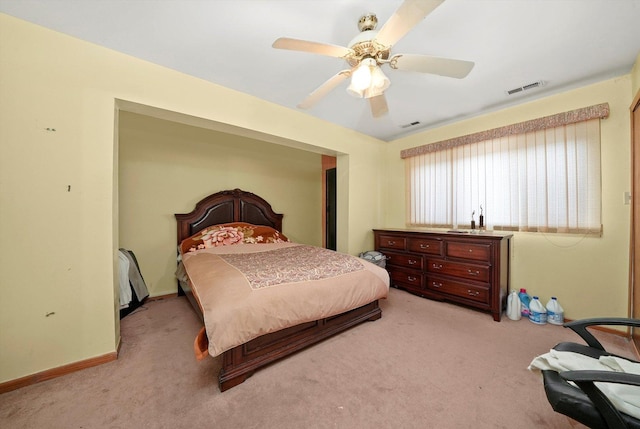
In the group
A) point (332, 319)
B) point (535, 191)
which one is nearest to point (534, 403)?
point (332, 319)

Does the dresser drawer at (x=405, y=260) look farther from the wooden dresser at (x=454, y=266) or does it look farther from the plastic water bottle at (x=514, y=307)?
the plastic water bottle at (x=514, y=307)

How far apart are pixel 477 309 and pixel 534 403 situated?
147cm

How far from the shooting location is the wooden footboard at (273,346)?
5.12ft

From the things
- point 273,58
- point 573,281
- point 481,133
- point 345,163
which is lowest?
point 573,281

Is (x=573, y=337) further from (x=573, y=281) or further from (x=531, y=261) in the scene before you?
(x=531, y=261)

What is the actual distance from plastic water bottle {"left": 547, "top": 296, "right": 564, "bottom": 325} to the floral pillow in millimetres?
3467

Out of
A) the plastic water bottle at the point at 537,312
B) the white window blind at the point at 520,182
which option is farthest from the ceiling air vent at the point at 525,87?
the plastic water bottle at the point at 537,312

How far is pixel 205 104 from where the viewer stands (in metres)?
2.32

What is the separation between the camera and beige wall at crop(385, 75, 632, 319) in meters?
2.18

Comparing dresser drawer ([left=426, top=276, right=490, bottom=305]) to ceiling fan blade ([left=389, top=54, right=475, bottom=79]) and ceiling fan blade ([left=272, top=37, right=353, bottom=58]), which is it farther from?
ceiling fan blade ([left=272, top=37, right=353, bottom=58])

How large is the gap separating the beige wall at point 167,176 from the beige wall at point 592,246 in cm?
380

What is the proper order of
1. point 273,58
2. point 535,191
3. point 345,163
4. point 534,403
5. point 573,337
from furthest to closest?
point 345,163 → point 535,191 → point 573,337 → point 273,58 → point 534,403

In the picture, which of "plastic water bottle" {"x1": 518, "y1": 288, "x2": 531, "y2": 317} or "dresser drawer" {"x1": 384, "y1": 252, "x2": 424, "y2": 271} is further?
"dresser drawer" {"x1": 384, "y1": 252, "x2": 424, "y2": 271}

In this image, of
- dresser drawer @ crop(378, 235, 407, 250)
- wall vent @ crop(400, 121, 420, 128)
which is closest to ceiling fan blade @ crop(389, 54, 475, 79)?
wall vent @ crop(400, 121, 420, 128)
